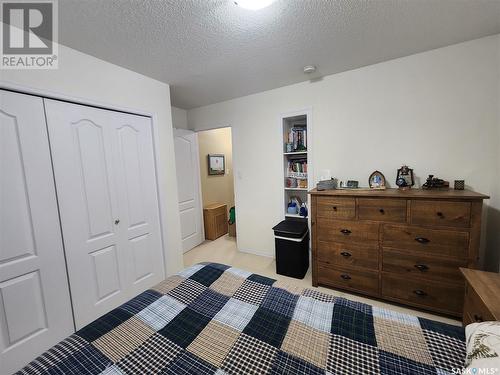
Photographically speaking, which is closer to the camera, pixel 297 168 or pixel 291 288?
pixel 291 288

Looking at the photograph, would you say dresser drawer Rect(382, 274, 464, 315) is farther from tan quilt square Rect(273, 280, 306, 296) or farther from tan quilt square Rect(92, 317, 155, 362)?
tan quilt square Rect(92, 317, 155, 362)

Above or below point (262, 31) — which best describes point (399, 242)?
below

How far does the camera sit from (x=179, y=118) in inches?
137

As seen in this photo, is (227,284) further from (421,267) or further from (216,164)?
(216,164)

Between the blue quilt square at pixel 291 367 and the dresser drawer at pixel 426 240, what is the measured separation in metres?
1.51

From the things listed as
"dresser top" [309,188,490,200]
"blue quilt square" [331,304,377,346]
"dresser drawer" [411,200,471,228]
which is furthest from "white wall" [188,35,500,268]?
"blue quilt square" [331,304,377,346]

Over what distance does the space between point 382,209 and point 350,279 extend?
79 centimetres

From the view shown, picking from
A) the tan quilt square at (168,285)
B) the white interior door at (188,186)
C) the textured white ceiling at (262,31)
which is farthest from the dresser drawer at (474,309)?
the white interior door at (188,186)

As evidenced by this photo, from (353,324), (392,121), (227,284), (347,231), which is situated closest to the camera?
(353,324)

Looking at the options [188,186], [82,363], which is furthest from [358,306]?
[188,186]

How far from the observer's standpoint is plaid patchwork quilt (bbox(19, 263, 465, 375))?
809 millimetres

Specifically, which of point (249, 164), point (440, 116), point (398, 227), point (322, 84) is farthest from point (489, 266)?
point (249, 164)

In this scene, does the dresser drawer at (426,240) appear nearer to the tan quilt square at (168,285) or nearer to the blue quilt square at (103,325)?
the tan quilt square at (168,285)

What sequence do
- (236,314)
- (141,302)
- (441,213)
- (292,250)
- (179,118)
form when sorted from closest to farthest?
(236,314), (141,302), (441,213), (292,250), (179,118)
